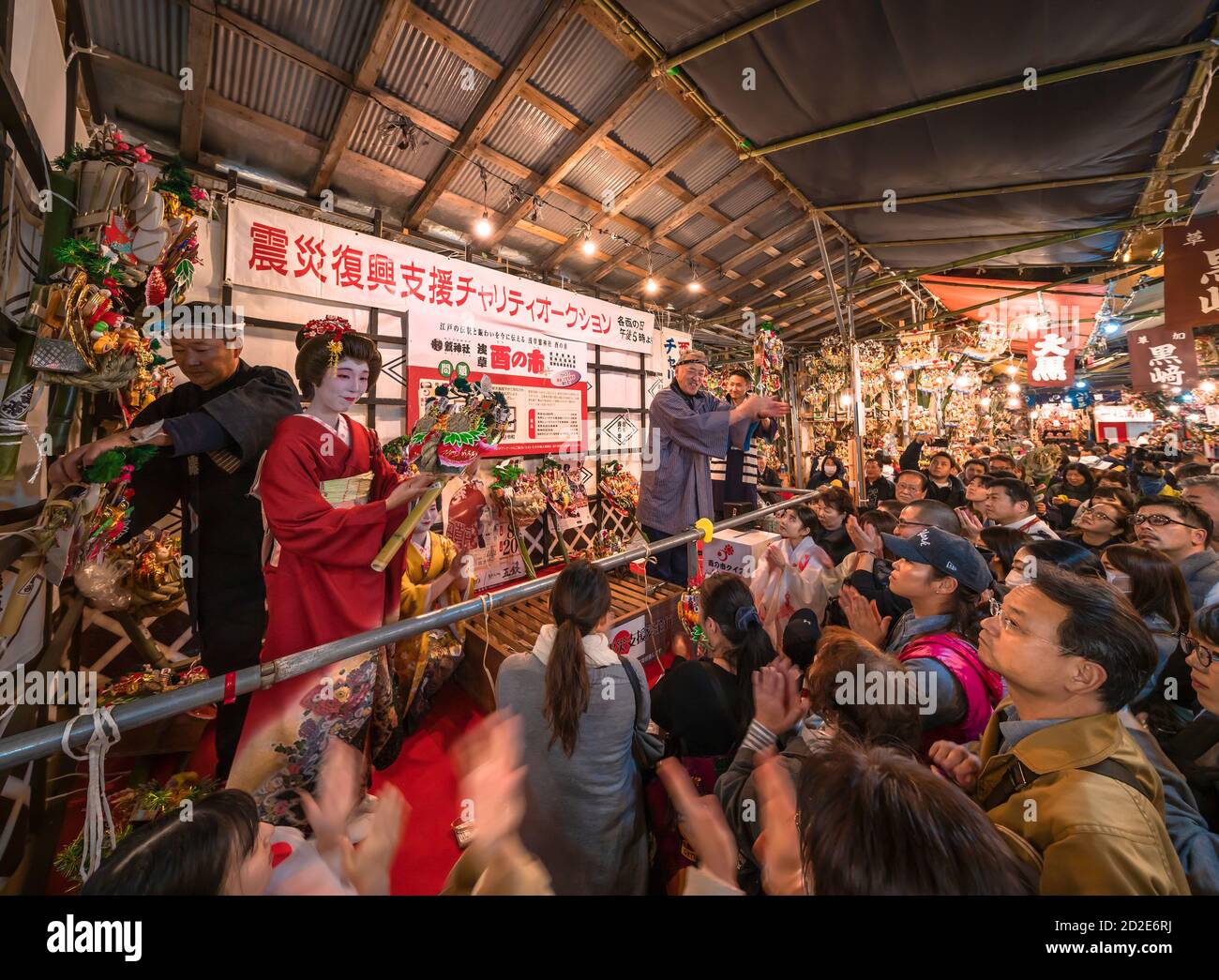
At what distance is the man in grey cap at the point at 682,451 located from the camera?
3.71m

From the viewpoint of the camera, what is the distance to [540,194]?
17.6 feet

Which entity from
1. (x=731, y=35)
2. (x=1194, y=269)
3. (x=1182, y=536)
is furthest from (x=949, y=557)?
(x=1194, y=269)

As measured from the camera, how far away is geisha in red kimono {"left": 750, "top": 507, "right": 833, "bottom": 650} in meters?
3.07

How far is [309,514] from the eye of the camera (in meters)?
1.88

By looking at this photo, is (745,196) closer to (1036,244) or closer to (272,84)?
(1036,244)

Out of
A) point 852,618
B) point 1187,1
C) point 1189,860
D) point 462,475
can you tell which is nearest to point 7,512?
point 462,475

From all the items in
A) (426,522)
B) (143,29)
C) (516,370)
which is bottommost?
(426,522)

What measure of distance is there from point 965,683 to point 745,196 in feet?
22.2

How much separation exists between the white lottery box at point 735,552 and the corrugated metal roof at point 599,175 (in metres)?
4.65

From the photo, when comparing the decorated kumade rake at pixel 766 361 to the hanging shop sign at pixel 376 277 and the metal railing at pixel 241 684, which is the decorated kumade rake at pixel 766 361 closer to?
the hanging shop sign at pixel 376 277

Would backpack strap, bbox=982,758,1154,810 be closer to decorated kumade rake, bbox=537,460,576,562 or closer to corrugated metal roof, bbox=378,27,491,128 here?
decorated kumade rake, bbox=537,460,576,562

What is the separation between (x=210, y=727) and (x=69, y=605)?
173 cm

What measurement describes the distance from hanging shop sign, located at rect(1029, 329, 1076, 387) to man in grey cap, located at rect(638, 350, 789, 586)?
751cm
